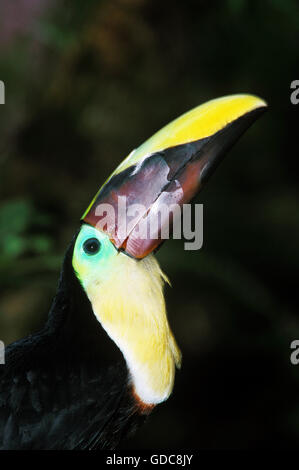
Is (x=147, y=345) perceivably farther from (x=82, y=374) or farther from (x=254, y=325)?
(x=254, y=325)

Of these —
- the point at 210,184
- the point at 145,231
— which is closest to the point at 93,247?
the point at 145,231

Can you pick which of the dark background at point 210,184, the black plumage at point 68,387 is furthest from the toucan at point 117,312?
the dark background at point 210,184

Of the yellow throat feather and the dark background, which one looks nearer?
the yellow throat feather

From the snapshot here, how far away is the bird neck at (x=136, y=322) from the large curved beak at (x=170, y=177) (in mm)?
78

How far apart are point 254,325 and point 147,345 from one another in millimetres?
2440

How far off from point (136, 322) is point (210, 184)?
2639mm

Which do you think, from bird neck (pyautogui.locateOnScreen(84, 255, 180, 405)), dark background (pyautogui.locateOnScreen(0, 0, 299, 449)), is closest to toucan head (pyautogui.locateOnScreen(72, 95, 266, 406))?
bird neck (pyautogui.locateOnScreen(84, 255, 180, 405))

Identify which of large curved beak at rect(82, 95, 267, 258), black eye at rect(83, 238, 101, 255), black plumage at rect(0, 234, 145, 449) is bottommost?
black plumage at rect(0, 234, 145, 449)

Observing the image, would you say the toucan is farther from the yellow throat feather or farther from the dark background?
the dark background

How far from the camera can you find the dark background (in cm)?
334

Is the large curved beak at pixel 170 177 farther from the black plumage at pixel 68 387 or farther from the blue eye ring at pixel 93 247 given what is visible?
the black plumage at pixel 68 387

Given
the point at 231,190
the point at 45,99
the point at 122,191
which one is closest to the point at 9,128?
the point at 45,99

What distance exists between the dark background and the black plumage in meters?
1.12

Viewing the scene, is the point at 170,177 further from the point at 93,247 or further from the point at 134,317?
the point at 134,317
